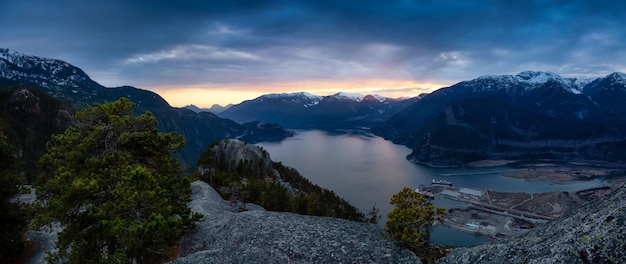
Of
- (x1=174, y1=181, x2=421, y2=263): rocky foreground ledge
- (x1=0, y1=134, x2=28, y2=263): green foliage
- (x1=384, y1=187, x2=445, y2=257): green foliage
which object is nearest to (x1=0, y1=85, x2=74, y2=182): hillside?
(x1=0, y1=134, x2=28, y2=263): green foliage

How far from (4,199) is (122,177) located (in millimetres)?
12499

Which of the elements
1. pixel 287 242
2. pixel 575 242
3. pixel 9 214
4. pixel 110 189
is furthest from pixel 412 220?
pixel 9 214

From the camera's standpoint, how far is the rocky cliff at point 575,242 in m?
8.07

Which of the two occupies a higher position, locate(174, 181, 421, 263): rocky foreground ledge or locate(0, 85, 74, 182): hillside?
locate(0, 85, 74, 182): hillside

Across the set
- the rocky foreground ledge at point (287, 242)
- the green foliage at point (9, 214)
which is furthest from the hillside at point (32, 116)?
the rocky foreground ledge at point (287, 242)

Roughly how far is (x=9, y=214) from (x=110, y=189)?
33.9ft

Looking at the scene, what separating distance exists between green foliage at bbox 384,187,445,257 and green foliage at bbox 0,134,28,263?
24.0 metres

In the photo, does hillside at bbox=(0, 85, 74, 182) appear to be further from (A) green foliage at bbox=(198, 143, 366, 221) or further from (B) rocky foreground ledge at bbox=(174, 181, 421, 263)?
(B) rocky foreground ledge at bbox=(174, 181, 421, 263)

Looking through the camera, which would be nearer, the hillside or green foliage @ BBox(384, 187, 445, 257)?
green foliage @ BBox(384, 187, 445, 257)

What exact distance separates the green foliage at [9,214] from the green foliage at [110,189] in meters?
4.10

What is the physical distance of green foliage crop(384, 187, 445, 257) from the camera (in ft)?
59.2

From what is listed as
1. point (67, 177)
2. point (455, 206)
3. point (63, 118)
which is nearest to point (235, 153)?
point (67, 177)

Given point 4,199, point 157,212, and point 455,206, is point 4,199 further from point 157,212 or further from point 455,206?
point 455,206

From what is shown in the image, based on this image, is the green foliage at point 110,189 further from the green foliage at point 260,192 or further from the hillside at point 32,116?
the hillside at point 32,116
